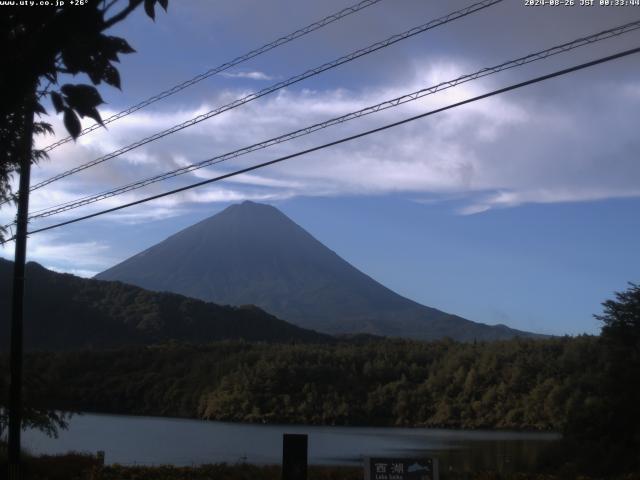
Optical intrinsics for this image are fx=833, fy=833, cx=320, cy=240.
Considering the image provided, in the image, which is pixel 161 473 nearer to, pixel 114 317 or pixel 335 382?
pixel 335 382

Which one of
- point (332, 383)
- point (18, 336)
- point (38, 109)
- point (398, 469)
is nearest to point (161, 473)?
point (18, 336)

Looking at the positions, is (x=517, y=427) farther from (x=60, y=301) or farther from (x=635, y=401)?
(x=60, y=301)

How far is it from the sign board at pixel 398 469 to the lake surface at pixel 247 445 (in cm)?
1680

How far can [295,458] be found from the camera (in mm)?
12523

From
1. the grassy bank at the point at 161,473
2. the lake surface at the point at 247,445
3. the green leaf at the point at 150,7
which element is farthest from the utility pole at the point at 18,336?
the lake surface at the point at 247,445

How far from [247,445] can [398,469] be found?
31.8 m

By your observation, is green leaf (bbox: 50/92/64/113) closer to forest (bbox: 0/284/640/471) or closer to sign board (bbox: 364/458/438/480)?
sign board (bbox: 364/458/438/480)

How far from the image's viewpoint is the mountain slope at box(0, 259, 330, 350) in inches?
3004

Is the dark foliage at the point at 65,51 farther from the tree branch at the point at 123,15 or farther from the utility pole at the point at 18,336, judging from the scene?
the utility pole at the point at 18,336

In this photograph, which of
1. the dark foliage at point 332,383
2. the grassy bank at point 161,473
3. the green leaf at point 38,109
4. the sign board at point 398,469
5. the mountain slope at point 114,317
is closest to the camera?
the green leaf at point 38,109

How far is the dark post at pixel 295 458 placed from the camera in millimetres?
12477

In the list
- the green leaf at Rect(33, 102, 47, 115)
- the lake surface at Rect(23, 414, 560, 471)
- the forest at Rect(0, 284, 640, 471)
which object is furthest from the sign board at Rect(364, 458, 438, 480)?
the forest at Rect(0, 284, 640, 471)

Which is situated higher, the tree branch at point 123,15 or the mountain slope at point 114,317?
the mountain slope at point 114,317

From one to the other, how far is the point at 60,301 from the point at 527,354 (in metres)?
46.0
